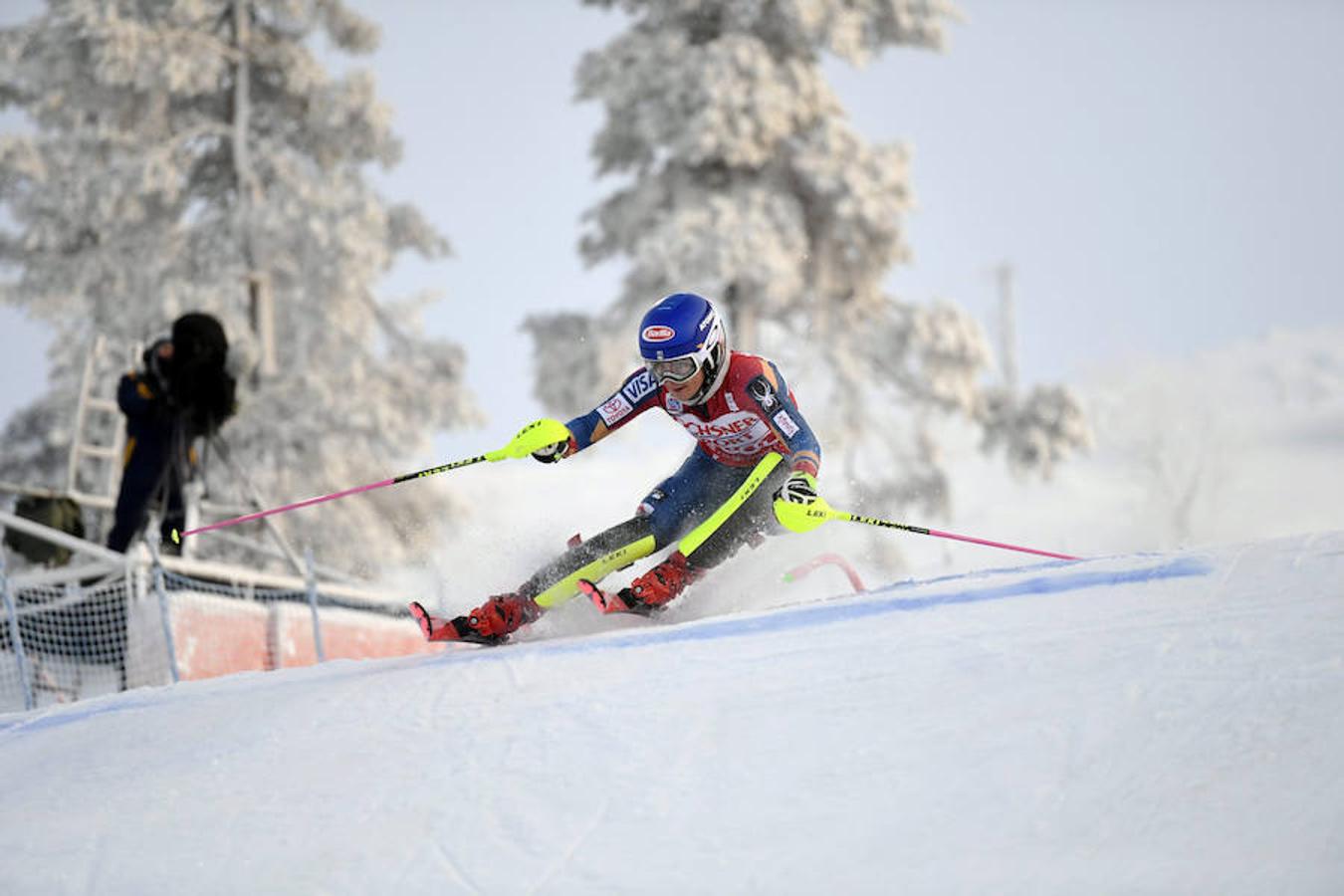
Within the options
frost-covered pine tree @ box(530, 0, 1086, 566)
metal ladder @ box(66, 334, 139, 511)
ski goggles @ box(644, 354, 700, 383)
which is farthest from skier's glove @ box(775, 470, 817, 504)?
frost-covered pine tree @ box(530, 0, 1086, 566)

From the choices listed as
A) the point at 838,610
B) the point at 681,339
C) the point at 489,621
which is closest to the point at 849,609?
the point at 838,610

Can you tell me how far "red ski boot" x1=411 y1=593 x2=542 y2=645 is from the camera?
194 inches

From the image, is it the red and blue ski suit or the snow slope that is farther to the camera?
Result: the red and blue ski suit

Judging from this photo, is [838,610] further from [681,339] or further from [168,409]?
[168,409]

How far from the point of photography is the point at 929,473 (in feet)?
51.6

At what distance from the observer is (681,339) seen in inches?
199

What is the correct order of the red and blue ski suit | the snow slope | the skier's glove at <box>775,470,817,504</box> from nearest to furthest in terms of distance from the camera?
1. the snow slope
2. the skier's glove at <box>775,470,817,504</box>
3. the red and blue ski suit

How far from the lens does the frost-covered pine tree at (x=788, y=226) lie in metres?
14.3

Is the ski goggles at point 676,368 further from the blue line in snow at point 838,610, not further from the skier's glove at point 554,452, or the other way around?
the blue line in snow at point 838,610

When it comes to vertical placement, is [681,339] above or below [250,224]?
below

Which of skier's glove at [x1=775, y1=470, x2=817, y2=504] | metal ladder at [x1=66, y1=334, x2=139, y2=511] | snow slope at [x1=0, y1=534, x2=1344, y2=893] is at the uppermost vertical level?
metal ladder at [x1=66, y1=334, x2=139, y2=511]

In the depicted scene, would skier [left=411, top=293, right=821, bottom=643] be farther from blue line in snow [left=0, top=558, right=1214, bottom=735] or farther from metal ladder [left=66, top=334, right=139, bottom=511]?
metal ladder [left=66, top=334, right=139, bottom=511]

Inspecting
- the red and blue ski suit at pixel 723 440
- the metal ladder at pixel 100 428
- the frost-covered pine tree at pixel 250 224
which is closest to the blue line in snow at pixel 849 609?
the red and blue ski suit at pixel 723 440

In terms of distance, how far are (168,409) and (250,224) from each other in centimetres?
657
